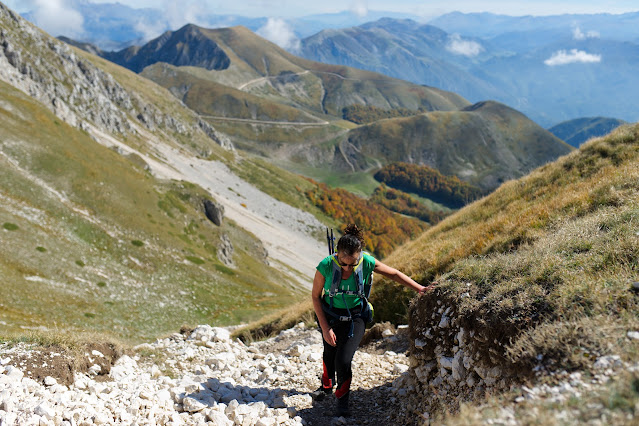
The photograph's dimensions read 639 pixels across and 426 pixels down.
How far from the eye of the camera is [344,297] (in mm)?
7625

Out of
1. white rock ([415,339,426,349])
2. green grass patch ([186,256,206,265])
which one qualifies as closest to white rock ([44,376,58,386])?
white rock ([415,339,426,349])

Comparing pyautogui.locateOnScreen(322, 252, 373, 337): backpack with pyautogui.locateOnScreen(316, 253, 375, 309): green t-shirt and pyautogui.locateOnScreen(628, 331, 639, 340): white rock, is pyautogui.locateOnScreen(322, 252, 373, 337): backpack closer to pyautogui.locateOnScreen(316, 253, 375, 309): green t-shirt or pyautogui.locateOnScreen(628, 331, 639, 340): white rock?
pyautogui.locateOnScreen(316, 253, 375, 309): green t-shirt

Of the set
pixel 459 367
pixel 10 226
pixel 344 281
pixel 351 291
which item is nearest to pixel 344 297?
pixel 351 291

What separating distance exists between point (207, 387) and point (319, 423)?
9.36ft

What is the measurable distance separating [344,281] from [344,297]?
1.17 ft

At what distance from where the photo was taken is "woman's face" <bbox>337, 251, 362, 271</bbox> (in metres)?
7.13

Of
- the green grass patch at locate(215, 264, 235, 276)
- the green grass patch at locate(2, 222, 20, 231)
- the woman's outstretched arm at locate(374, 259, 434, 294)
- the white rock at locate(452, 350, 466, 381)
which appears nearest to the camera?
the white rock at locate(452, 350, 466, 381)

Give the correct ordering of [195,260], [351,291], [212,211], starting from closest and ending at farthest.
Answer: [351,291] → [195,260] → [212,211]

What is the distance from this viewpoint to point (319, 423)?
26.1ft

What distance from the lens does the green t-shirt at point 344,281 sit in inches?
294

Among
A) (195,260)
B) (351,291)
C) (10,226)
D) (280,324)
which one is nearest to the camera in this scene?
(351,291)

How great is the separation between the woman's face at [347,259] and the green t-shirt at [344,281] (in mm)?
216

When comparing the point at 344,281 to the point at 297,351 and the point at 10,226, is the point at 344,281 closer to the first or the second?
the point at 297,351

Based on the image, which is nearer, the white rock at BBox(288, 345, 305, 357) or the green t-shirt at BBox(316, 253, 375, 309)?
the green t-shirt at BBox(316, 253, 375, 309)
